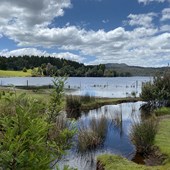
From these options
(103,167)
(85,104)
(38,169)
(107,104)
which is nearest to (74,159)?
(103,167)

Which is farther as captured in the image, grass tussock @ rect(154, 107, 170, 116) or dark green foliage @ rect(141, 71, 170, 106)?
dark green foliage @ rect(141, 71, 170, 106)

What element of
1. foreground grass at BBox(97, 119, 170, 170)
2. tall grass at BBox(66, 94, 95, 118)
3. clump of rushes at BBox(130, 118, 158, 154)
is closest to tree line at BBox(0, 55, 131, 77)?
tall grass at BBox(66, 94, 95, 118)

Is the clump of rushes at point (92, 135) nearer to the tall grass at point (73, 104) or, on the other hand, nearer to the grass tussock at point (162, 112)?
the grass tussock at point (162, 112)

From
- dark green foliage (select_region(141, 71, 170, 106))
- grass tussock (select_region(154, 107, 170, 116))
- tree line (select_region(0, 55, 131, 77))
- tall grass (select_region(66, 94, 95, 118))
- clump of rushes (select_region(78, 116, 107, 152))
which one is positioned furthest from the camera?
tree line (select_region(0, 55, 131, 77))

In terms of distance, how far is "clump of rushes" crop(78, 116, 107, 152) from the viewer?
48.0 ft

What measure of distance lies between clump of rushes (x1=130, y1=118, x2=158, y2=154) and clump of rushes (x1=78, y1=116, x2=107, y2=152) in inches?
80.3

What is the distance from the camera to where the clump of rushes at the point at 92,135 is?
14.6m

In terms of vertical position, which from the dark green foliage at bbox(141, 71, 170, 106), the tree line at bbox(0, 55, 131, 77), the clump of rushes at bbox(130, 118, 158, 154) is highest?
the tree line at bbox(0, 55, 131, 77)

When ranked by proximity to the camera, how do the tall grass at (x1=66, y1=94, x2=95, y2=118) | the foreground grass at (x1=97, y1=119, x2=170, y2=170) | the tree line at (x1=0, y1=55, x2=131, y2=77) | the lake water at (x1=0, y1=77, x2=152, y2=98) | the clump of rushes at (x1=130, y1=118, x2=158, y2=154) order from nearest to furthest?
the foreground grass at (x1=97, y1=119, x2=170, y2=170) < the clump of rushes at (x1=130, y1=118, x2=158, y2=154) < the tall grass at (x1=66, y1=94, x2=95, y2=118) < the lake water at (x1=0, y1=77, x2=152, y2=98) < the tree line at (x1=0, y1=55, x2=131, y2=77)

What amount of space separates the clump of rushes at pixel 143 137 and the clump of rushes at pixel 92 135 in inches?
80.3

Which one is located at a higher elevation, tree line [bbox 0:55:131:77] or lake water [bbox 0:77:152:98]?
tree line [bbox 0:55:131:77]

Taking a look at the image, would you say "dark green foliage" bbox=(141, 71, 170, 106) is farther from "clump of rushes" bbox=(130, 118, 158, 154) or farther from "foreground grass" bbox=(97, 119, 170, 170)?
"clump of rushes" bbox=(130, 118, 158, 154)

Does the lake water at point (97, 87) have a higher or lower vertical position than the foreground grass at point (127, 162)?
higher

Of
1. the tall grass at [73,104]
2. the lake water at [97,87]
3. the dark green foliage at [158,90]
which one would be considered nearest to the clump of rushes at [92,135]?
the lake water at [97,87]
